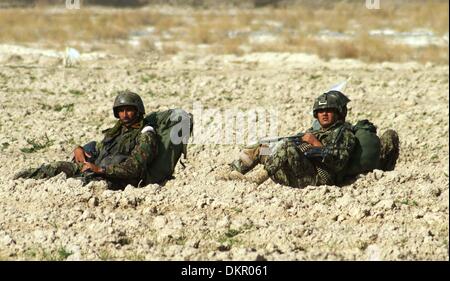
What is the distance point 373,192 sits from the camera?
26.6 feet

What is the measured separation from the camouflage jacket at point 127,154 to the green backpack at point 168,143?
0.14m

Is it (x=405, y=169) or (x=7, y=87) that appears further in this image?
(x=7, y=87)

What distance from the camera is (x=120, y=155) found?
8.49 meters

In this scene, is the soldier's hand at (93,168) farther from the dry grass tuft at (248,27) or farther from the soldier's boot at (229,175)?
the dry grass tuft at (248,27)

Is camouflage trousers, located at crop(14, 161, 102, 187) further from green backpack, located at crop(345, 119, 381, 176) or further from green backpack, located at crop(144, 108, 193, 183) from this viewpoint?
green backpack, located at crop(345, 119, 381, 176)

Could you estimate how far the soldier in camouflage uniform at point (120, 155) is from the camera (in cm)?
833

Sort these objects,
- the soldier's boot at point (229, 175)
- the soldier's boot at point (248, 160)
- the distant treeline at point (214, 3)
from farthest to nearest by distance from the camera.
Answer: the distant treeline at point (214, 3) → the soldier's boot at point (248, 160) → the soldier's boot at point (229, 175)

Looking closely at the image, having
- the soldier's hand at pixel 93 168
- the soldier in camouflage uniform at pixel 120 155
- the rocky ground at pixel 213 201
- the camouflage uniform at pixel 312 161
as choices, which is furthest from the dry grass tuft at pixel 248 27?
the soldier's hand at pixel 93 168

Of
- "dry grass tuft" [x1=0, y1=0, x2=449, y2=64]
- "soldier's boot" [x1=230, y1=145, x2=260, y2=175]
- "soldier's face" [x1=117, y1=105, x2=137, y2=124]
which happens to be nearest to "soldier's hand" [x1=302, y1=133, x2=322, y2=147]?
"soldier's boot" [x1=230, y1=145, x2=260, y2=175]

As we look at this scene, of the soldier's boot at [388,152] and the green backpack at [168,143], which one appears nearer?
the green backpack at [168,143]

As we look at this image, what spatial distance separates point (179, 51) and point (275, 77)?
5884 millimetres

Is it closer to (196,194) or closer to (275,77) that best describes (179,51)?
(275,77)

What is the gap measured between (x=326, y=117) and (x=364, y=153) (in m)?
0.48
